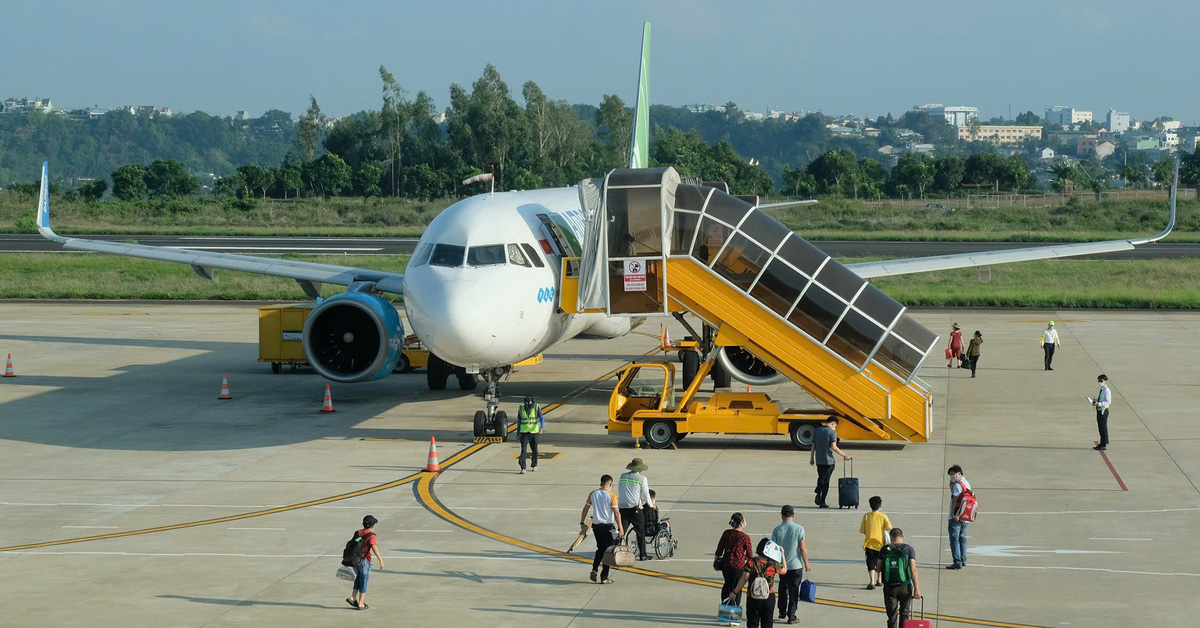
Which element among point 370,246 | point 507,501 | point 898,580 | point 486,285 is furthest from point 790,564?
point 370,246

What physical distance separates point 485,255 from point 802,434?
757 centimetres

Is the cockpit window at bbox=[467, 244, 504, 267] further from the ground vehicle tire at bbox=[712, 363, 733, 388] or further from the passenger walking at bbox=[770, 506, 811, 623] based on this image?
the passenger walking at bbox=[770, 506, 811, 623]

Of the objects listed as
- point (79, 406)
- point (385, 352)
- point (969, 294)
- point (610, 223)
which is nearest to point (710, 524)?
point (610, 223)

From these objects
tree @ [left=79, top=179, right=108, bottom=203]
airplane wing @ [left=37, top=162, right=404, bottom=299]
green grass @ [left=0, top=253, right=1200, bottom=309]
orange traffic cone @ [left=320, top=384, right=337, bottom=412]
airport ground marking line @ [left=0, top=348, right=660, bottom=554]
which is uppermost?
tree @ [left=79, top=179, right=108, bottom=203]

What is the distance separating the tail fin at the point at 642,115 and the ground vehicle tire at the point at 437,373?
12820 millimetres

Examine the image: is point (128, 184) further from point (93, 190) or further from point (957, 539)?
point (957, 539)

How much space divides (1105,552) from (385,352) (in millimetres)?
18572

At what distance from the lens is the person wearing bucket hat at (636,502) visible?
1872 centimetres

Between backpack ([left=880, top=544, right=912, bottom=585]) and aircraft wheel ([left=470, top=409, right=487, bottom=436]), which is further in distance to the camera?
aircraft wheel ([left=470, top=409, right=487, bottom=436])

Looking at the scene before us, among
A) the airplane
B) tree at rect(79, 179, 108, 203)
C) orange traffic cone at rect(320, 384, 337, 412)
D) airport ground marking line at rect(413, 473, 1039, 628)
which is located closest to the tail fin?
the airplane

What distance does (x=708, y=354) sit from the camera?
29109 mm

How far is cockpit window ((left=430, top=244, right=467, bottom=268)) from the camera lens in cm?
2656

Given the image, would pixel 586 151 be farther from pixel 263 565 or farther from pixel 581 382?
pixel 263 565

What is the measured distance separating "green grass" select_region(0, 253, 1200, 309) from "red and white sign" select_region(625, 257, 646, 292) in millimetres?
31155
